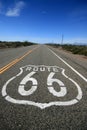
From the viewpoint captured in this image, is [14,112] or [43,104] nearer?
[14,112]

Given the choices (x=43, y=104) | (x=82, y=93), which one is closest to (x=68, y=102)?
(x=43, y=104)

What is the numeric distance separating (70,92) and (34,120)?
230 centimetres

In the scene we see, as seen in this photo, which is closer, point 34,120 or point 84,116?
point 34,120

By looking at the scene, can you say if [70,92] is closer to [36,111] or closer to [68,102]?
[68,102]

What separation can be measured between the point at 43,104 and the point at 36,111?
50 centimetres

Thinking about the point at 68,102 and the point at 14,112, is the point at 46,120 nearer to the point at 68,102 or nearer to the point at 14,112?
the point at 14,112

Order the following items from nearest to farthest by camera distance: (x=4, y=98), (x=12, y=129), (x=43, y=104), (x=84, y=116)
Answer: (x=12, y=129)
(x=84, y=116)
(x=43, y=104)
(x=4, y=98)

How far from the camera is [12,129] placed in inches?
129

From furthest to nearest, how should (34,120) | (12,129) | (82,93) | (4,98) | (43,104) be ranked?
(82,93) → (4,98) → (43,104) → (34,120) → (12,129)

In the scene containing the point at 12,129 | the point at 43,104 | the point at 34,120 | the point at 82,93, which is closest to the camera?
the point at 12,129

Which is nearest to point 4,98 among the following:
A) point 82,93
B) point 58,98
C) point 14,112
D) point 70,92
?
point 14,112

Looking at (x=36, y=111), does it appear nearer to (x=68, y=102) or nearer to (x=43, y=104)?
(x=43, y=104)

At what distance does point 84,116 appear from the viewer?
3.90 metres

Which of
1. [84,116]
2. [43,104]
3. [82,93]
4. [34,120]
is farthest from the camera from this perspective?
[82,93]
